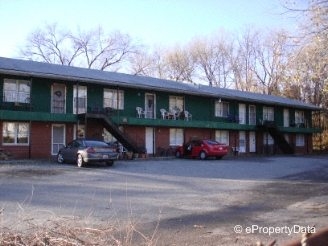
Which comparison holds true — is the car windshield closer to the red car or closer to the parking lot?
the parking lot

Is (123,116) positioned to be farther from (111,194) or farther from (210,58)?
(210,58)

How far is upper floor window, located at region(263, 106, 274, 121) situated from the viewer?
4600 centimetres

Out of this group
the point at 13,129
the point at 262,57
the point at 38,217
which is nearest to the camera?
the point at 38,217

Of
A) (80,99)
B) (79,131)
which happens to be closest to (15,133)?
(79,131)

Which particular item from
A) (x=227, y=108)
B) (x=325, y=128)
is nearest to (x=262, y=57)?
(x=325, y=128)

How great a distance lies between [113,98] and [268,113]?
63.1 feet

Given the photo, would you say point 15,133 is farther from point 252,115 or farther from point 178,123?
point 252,115

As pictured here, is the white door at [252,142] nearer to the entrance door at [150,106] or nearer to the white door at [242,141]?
the white door at [242,141]

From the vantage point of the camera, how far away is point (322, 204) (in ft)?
39.0

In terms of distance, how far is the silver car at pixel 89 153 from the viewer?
23258 millimetres

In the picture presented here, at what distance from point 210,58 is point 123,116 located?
36.5m

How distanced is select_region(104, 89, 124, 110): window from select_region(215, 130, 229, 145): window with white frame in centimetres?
1044

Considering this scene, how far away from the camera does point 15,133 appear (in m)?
28.2

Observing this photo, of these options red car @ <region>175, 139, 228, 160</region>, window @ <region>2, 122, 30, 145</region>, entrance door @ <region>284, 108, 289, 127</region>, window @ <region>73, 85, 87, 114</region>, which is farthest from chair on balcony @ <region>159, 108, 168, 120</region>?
entrance door @ <region>284, 108, 289, 127</region>
